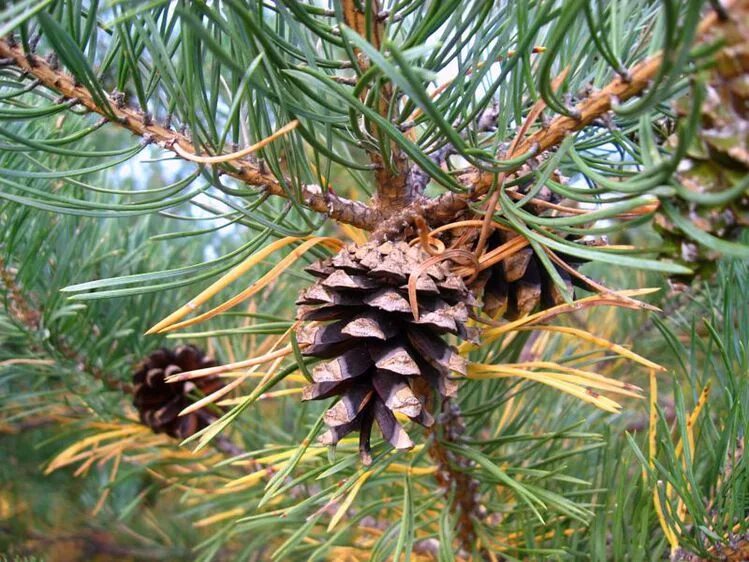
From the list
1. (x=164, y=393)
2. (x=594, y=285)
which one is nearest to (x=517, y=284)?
(x=594, y=285)

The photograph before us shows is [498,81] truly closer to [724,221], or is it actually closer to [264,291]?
[724,221]

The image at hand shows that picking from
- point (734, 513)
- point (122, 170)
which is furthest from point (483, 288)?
point (122, 170)

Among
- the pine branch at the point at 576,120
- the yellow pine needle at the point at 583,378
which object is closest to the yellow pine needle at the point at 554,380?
the yellow pine needle at the point at 583,378

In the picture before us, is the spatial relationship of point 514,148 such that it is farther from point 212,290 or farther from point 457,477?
point 457,477

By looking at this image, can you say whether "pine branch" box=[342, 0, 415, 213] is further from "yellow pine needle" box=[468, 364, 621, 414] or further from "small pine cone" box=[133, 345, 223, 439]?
"small pine cone" box=[133, 345, 223, 439]

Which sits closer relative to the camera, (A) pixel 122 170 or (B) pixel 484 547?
(B) pixel 484 547
